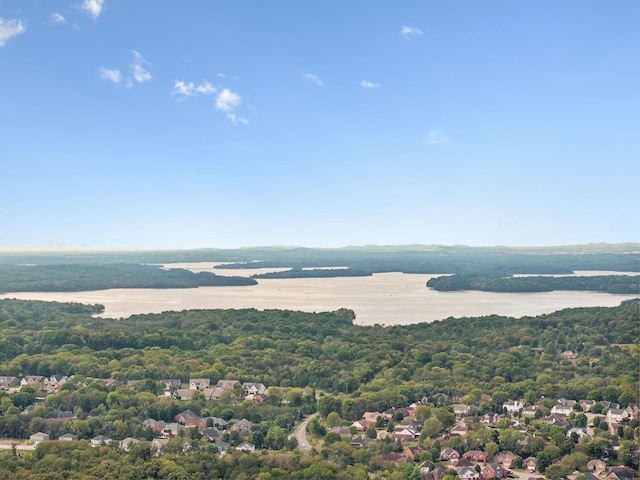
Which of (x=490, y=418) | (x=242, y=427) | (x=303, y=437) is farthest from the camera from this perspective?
(x=490, y=418)

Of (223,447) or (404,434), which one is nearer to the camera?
(223,447)

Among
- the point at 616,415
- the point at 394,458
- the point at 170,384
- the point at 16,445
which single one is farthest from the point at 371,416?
the point at 16,445

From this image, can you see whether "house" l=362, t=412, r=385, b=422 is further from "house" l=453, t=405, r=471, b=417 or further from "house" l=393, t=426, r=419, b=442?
"house" l=453, t=405, r=471, b=417

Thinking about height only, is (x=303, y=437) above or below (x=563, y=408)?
below

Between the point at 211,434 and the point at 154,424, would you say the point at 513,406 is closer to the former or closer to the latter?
the point at 211,434

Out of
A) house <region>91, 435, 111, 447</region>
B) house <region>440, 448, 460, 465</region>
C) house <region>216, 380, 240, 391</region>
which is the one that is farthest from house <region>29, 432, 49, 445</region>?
house <region>440, 448, 460, 465</region>

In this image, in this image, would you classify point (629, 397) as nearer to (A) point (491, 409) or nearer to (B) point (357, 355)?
(A) point (491, 409)
